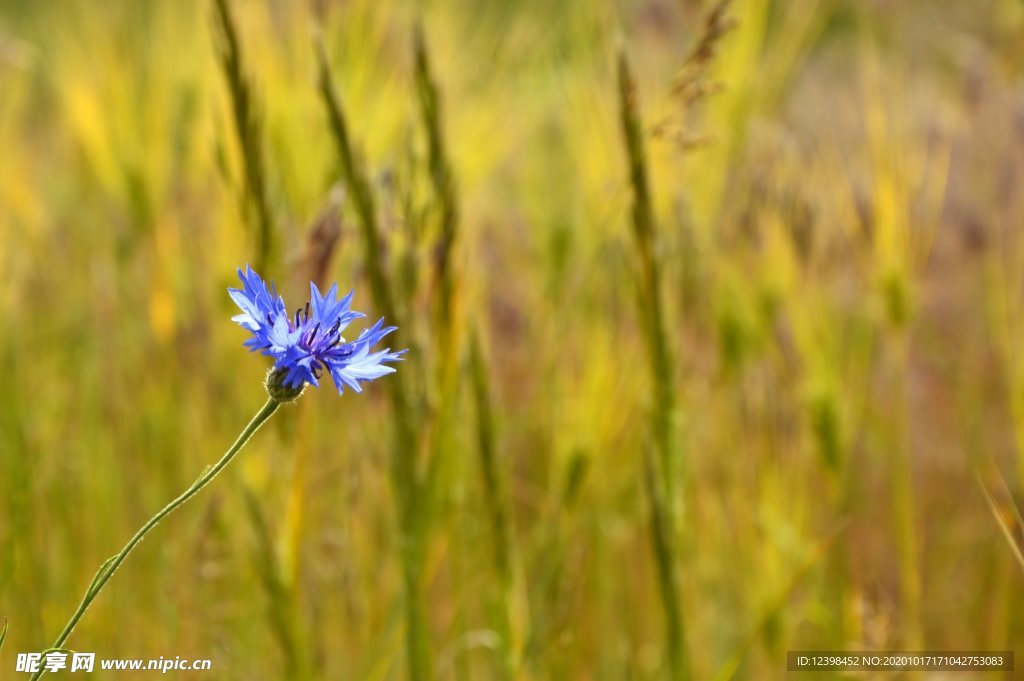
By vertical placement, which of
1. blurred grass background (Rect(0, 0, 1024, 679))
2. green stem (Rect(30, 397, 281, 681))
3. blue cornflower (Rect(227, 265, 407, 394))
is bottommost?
green stem (Rect(30, 397, 281, 681))

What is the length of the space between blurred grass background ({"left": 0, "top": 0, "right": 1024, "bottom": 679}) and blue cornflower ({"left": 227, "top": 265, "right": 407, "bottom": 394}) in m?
0.29

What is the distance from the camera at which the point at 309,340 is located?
481mm

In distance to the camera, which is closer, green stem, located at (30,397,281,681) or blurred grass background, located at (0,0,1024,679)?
green stem, located at (30,397,281,681)

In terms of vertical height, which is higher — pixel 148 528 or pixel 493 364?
pixel 493 364

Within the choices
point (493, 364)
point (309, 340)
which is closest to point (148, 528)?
point (309, 340)

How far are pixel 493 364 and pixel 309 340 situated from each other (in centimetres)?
110

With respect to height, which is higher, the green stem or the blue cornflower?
the blue cornflower

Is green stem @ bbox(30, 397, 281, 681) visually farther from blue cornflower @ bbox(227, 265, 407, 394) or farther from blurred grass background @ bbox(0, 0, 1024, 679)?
blurred grass background @ bbox(0, 0, 1024, 679)

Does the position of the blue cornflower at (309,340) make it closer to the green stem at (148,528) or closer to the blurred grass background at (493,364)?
the green stem at (148,528)

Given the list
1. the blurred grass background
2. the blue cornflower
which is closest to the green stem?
the blue cornflower

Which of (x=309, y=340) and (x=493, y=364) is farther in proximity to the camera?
(x=493, y=364)

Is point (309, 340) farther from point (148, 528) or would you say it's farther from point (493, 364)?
point (493, 364)

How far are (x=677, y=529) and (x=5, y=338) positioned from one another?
0.72 meters

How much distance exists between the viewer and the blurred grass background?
0.84m
